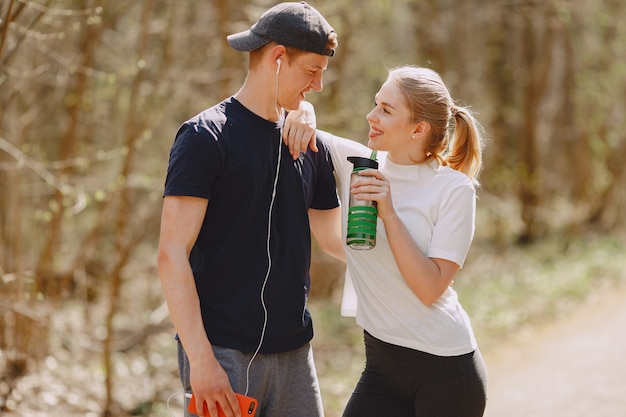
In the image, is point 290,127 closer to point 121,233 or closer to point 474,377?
point 474,377

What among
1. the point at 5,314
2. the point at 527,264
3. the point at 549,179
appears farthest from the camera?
the point at 549,179

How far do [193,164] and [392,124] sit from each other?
825 millimetres

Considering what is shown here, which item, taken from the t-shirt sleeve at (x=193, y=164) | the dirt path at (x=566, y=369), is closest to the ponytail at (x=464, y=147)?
the t-shirt sleeve at (x=193, y=164)

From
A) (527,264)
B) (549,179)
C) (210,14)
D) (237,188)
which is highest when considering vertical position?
(210,14)

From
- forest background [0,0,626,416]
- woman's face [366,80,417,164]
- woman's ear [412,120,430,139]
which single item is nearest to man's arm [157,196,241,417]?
woman's face [366,80,417,164]

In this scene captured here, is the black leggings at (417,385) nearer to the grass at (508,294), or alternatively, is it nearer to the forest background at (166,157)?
the forest background at (166,157)

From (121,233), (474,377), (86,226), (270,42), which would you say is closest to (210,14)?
(121,233)

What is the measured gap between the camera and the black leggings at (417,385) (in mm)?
2785

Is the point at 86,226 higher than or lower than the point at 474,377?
lower

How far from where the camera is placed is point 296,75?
9.05 ft

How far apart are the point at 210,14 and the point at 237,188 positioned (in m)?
6.21

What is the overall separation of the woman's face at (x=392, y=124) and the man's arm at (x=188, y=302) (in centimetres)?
78

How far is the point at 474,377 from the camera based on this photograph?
9.23ft

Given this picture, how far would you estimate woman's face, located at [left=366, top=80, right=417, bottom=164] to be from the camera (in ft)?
9.55
